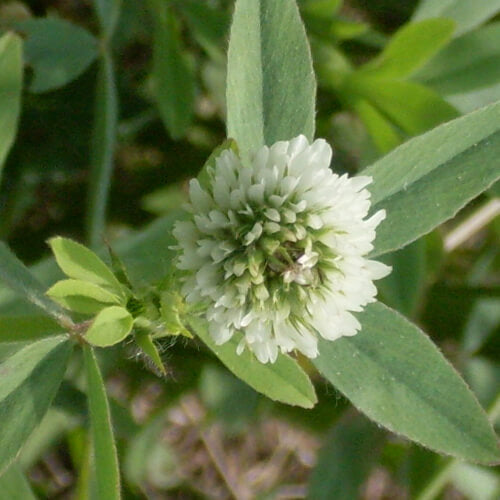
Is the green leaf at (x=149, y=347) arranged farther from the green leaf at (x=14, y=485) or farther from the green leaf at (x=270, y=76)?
the green leaf at (x=14, y=485)

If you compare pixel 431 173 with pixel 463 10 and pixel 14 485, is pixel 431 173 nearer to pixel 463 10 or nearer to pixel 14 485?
pixel 463 10

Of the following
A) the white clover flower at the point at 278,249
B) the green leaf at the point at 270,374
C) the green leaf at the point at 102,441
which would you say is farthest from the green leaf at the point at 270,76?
the green leaf at the point at 102,441

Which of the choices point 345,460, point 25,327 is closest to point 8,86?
point 25,327

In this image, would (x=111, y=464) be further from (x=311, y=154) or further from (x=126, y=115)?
(x=126, y=115)

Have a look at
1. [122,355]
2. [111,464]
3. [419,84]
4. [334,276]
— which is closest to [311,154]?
[334,276]

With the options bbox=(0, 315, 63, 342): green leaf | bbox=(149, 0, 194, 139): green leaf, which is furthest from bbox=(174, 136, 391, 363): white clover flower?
bbox=(149, 0, 194, 139): green leaf
